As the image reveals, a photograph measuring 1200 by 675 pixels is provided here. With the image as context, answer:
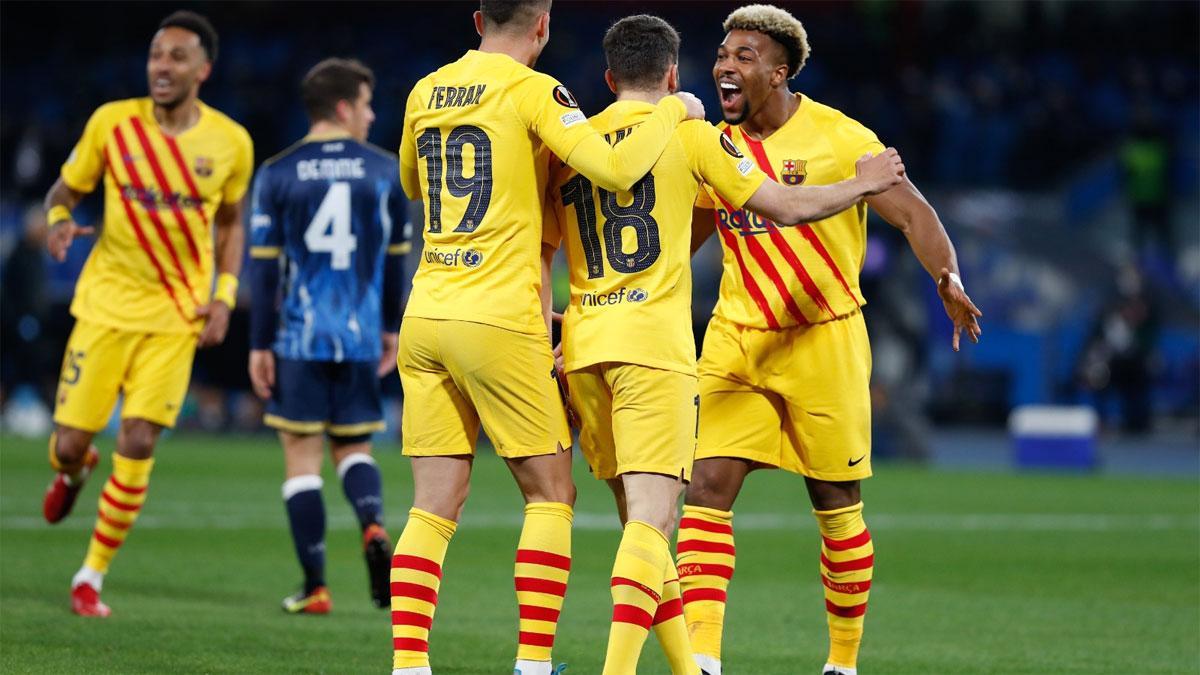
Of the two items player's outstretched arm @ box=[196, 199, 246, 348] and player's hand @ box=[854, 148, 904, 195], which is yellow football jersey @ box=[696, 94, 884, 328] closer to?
player's hand @ box=[854, 148, 904, 195]

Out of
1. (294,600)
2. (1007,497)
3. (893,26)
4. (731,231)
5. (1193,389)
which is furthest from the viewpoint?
(893,26)

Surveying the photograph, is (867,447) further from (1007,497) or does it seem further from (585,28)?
(585,28)

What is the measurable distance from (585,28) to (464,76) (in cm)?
2730

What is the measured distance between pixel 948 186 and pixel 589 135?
23.6 meters

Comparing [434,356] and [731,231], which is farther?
[731,231]

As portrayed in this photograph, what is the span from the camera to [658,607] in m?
5.66

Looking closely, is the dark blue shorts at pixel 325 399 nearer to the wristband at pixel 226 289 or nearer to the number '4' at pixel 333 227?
the wristband at pixel 226 289

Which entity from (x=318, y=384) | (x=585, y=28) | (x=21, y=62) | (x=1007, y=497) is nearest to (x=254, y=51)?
(x=21, y=62)

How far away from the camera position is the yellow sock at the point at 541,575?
5.52 meters

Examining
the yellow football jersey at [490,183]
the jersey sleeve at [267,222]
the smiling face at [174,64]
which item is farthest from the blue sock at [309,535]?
the yellow football jersey at [490,183]

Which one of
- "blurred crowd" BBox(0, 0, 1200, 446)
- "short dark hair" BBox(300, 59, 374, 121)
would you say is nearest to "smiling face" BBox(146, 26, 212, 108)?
"short dark hair" BBox(300, 59, 374, 121)

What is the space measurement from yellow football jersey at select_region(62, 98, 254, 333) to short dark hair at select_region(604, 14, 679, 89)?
3.49 metres

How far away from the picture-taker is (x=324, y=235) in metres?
8.36

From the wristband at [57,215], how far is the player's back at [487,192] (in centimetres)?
339
